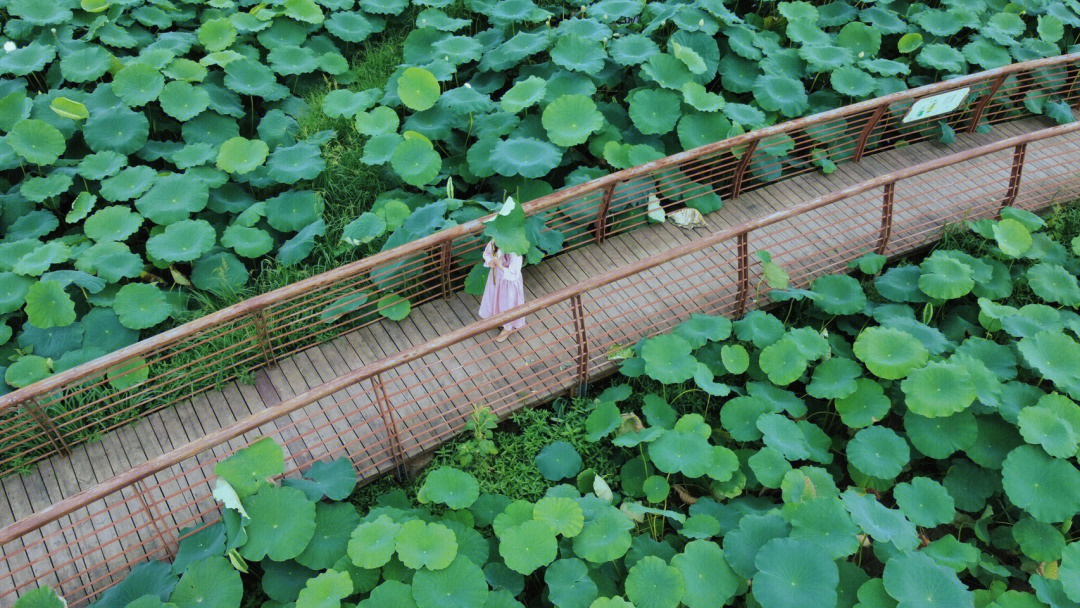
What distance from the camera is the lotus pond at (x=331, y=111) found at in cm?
544

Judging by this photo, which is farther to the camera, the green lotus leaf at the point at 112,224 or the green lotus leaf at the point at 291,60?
the green lotus leaf at the point at 291,60

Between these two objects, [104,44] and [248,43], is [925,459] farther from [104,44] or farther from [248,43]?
[104,44]

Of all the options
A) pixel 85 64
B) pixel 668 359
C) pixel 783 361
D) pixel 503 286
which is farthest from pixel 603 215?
pixel 85 64

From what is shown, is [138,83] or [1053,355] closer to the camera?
[1053,355]

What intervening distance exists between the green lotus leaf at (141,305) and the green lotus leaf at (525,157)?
2.29m

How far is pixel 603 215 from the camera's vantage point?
219 inches

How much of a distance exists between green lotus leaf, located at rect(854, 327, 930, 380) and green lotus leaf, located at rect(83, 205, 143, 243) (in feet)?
15.3

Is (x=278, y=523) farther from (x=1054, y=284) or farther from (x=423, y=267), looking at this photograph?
(x=1054, y=284)

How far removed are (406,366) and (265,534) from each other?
133 centimetres

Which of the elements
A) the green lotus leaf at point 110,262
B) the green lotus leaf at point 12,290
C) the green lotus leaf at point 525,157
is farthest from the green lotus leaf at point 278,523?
the green lotus leaf at point 525,157

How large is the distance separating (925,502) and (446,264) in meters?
2.98

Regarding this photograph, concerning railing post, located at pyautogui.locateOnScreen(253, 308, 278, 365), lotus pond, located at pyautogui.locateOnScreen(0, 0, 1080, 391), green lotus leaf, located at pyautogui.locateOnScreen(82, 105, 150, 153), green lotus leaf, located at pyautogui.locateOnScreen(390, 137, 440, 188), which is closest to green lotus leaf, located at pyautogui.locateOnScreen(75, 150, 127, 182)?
lotus pond, located at pyautogui.locateOnScreen(0, 0, 1080, 391)

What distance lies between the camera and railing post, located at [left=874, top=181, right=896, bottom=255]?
5393mm

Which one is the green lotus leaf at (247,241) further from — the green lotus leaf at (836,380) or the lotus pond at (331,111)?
the green lotus leaf at (836,380)
